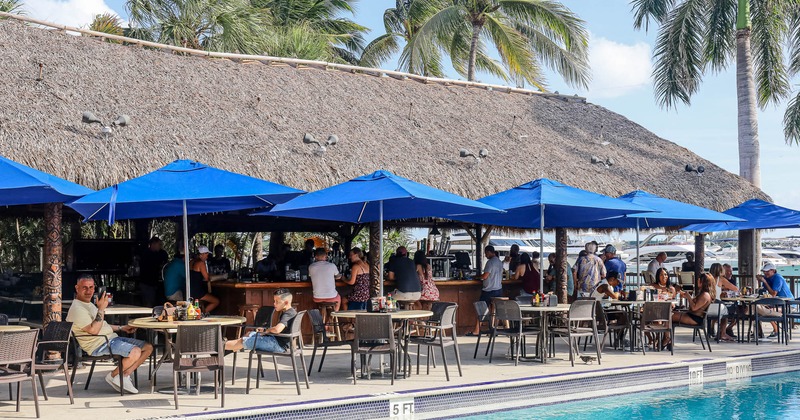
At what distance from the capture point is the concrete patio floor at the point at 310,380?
7891 mm

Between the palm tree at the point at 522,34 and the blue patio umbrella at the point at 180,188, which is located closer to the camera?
the blue patio umbrella at the point at 180,188

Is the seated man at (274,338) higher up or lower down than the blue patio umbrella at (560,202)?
lower down

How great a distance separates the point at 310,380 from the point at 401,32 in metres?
25.6

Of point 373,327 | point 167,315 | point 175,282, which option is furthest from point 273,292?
point 167,315

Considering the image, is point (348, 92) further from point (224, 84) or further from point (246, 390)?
point (246, 390)

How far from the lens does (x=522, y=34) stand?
28203 mm

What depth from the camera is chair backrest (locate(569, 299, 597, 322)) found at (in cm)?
1076

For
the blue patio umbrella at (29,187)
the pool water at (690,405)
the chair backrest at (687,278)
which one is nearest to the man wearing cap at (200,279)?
the blue patio umbrella at (29,187)

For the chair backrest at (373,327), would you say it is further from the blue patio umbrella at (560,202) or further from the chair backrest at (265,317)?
the blue patio umbrella at (560,202)

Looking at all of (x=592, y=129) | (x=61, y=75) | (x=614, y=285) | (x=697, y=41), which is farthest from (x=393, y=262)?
(x=697, y=41)

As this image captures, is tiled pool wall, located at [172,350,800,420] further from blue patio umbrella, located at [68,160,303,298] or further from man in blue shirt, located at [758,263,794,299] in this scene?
blue patio umbrella, located at [68,160,303,298]

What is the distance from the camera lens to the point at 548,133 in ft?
58.0

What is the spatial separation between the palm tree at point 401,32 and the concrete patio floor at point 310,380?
1874 centimetres

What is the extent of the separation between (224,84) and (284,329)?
706 centimetres
